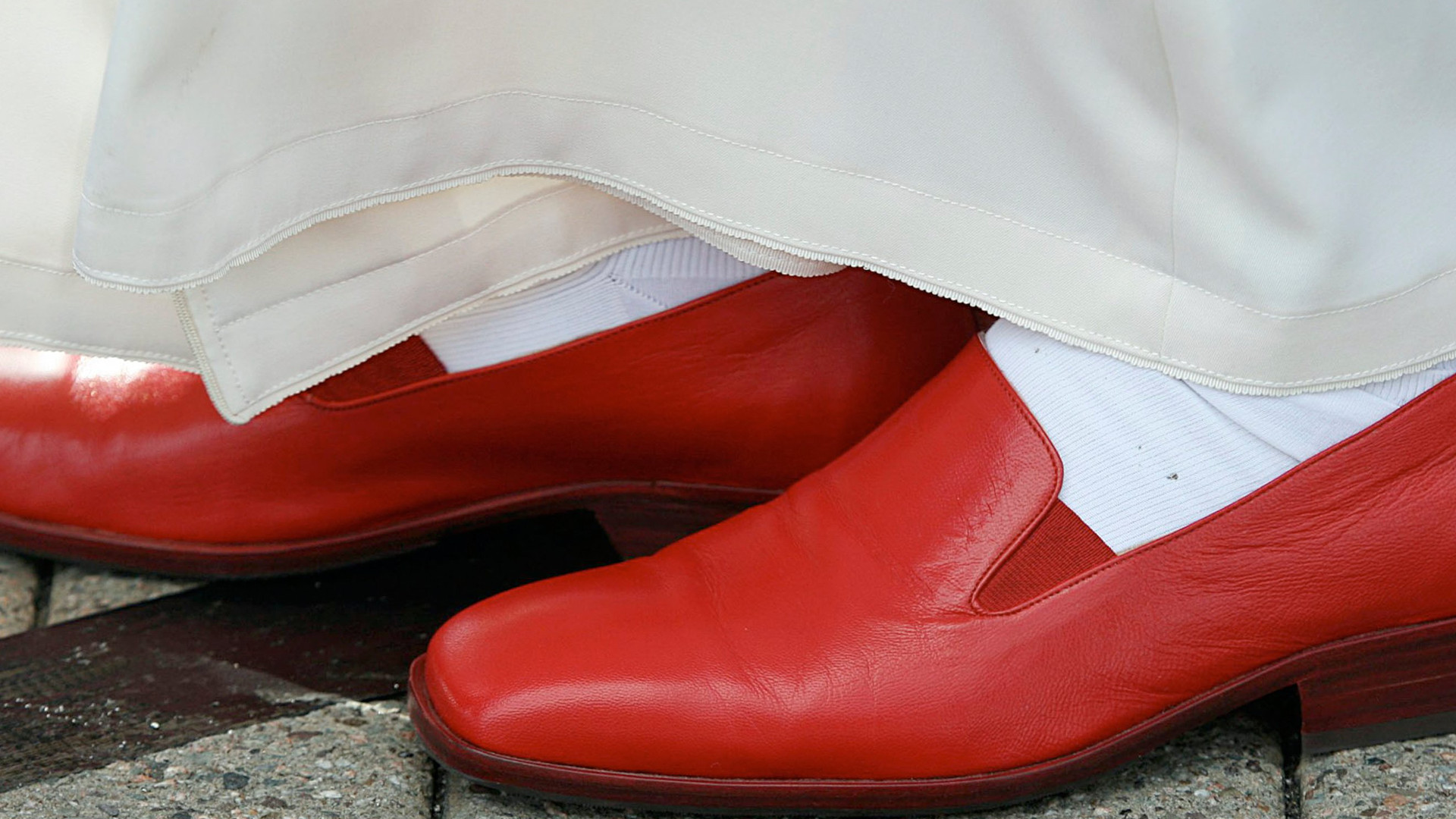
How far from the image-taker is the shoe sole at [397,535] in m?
1.00

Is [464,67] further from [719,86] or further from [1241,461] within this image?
[1241,461]

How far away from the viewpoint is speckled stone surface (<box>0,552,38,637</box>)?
0.97 metres

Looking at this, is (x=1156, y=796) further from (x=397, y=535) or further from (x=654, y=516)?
(x=397, y=535)

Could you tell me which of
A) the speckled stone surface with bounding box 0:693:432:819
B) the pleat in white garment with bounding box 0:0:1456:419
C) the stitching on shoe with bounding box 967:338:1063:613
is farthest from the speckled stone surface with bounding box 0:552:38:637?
the stitching on shoe with bounding box 967:338:1063:613

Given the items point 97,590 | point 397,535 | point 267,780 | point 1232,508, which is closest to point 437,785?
point 267,780

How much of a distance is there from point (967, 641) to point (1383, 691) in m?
0.26

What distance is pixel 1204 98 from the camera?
621mm

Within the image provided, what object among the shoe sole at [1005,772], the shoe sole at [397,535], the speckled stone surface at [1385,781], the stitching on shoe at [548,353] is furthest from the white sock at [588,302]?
the speckled stone surface at [1385,781]

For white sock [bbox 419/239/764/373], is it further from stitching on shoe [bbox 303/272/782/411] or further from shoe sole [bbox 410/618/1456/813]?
shoe sole [bbox 410/618/1456/813]

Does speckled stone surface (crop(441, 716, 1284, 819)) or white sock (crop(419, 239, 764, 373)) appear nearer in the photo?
speckled stone surface (crop(441, 716, 1284, 819))

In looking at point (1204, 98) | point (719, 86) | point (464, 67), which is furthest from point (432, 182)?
point (1204, 98)

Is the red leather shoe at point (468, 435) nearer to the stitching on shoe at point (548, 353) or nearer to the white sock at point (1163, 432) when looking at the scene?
the stitching on shoe at point (548, 353)

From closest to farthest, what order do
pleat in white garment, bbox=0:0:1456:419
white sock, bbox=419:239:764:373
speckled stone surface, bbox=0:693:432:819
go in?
pleat in white garment, bbox=0:0:1456:419 → speckled stone surface, bbox=0:693:432:819 → white sock, bbox=419:239:764:373

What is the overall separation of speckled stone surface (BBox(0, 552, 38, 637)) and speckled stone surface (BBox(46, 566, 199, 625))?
0.04ft
